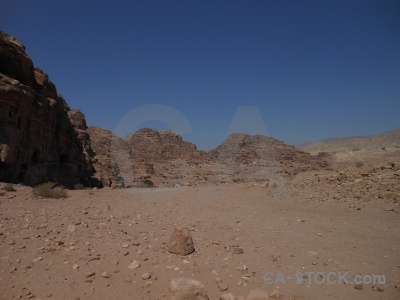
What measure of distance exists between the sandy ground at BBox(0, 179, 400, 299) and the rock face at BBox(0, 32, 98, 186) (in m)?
5.68

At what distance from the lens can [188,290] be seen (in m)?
4.09

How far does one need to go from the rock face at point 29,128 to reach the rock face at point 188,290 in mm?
12252

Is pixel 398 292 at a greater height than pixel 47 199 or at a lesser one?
lesser

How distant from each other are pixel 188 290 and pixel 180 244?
151cm

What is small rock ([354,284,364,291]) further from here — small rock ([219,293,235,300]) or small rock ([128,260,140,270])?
small rock ([128,260,140,270])

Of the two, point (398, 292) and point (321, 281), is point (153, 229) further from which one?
point (398, 292)

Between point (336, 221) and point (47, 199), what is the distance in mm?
9677

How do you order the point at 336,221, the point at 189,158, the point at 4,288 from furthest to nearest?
1. the point at 189,158
2. the point at 336,221
3. the point at 4,288

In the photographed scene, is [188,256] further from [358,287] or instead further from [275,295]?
[358,287]

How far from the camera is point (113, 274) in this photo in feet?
15.1

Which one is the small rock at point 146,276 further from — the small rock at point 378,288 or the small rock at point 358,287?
the small rock at point 378,288

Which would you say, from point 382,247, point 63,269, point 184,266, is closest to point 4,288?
point 63,269

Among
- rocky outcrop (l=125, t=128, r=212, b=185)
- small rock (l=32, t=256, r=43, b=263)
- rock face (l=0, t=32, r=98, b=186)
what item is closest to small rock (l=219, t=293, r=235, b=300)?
small rock (l=32, t=256, r=43, b=263)

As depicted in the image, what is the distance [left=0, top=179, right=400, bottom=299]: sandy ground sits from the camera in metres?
4.29
